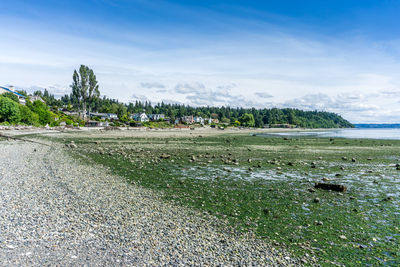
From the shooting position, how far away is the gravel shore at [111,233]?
25.7 ft

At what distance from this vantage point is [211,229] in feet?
34.0

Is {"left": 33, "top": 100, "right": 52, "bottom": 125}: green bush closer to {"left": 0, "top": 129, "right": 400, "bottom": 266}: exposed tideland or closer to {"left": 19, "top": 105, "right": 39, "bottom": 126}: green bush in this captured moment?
{"left": 19, "top": 105, "right": 39, "bottom": 126}: green bush

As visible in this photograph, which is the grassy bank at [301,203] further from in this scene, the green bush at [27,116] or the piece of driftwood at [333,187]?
the green bush at [27,116]

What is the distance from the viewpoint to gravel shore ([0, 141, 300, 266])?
25.7 feet

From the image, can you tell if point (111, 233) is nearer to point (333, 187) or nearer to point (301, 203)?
point (301, 203)

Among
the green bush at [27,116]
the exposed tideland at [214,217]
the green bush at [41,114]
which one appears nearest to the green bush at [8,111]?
the green bush at [27,116]

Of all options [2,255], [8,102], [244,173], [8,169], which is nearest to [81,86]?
[8,102]

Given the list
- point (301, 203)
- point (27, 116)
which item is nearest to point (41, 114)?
point (27, 116)

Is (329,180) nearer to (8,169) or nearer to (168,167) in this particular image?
(168,167)

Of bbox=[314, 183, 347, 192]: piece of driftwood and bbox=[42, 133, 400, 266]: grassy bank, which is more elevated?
→ bbox=[314, 183, 347, 192]: piece of driftwood

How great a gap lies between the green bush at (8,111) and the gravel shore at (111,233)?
351 ft

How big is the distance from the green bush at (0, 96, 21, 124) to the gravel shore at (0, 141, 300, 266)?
4214 inches

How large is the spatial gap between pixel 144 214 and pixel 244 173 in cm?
1208

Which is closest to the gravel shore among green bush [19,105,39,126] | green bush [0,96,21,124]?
green bush [0,96,21,124]
